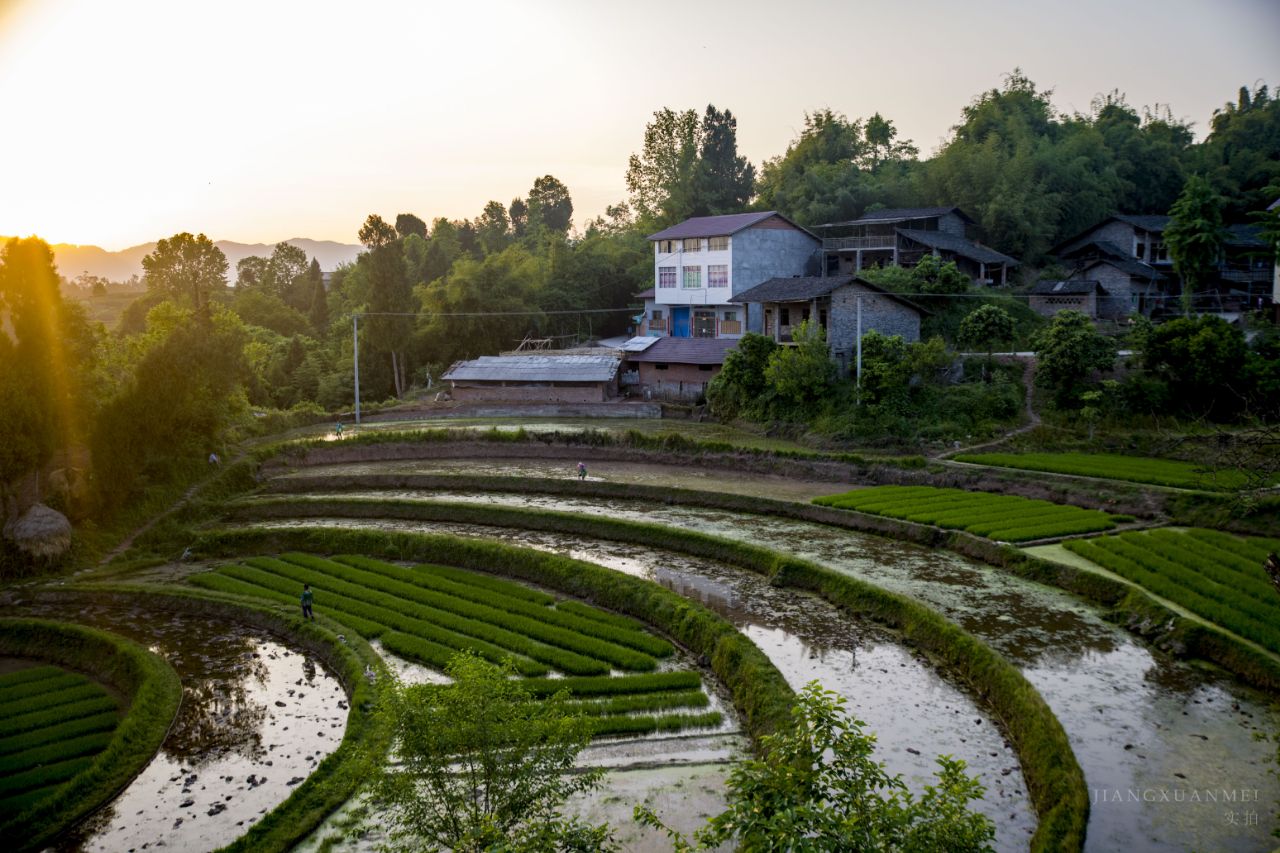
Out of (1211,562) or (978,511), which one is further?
(978,511)

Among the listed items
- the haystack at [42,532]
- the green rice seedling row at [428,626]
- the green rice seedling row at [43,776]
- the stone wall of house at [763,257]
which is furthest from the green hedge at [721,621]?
the stone wall of house at [763,257]

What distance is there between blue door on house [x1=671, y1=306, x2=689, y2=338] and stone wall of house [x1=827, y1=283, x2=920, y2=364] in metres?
15.5

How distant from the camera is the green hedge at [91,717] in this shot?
1534 cm

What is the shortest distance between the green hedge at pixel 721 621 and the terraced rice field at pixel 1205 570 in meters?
5.75

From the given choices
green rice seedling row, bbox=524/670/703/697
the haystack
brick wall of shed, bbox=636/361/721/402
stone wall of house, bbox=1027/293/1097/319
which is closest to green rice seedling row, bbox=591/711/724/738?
green rice seedling row, bbox=524/670/703/697

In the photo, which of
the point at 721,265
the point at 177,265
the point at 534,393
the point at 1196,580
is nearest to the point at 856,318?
the point at 721,265

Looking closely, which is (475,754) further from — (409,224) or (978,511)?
(409,224)

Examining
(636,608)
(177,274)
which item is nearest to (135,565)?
(636,608)

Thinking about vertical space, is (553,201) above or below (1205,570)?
above

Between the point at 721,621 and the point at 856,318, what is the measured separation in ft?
98.7

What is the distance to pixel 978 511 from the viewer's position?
1220 inches

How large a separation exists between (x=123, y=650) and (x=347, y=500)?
14948mm

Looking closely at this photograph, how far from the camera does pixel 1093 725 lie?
56.7 ft

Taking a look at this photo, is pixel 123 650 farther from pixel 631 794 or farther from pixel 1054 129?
pixel 1054 129
